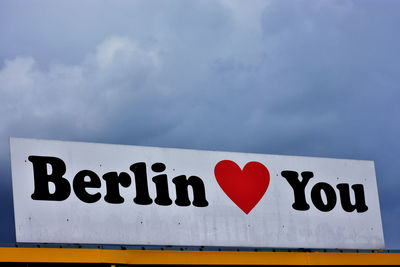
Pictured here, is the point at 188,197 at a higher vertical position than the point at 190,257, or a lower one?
higher

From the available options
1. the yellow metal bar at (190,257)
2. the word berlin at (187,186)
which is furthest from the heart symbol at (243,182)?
the yellow metal bar at (190,257)

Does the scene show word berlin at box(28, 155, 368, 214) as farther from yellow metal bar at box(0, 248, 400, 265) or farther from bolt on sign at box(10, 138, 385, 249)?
yellow metal bar at box(0, 248, 400, 265)

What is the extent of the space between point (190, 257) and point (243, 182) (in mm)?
3315

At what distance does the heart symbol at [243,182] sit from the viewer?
20.9 m

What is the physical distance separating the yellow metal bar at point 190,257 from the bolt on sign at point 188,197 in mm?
885

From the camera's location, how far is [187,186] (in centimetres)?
2047

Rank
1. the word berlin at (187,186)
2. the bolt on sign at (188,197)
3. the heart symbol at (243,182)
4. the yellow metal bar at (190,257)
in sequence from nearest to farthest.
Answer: the yellow metal bar at (190,257)
the bolt on sign at (188,197)
the word berlin at (187,186)
the heart symbol at (243,182)

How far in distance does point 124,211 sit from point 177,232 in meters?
1.60

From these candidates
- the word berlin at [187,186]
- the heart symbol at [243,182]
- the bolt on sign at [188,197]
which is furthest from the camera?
the heart symbol at [243,182]

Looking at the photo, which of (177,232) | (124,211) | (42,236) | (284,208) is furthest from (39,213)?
(284,208)

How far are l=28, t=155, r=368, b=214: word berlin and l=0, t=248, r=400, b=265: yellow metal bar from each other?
5.61 feet

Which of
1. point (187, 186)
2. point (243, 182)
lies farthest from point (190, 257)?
point (243, 182)

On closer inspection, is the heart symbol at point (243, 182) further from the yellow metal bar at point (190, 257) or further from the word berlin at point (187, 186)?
the yellow metal bar at point (190, 257)

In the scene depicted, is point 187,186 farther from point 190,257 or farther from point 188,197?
point 190,257
